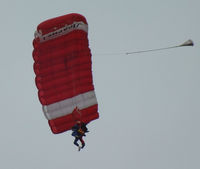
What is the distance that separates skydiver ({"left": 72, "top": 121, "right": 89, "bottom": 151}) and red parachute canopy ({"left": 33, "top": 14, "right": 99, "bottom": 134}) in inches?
30.1

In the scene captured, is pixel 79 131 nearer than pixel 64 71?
Yes

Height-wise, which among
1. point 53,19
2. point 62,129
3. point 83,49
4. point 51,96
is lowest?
point 62,129

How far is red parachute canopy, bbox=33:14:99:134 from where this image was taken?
1803 cm

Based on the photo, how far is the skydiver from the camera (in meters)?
18.1

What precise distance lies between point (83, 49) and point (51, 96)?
7.48ft

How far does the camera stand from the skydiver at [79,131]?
18.1 m

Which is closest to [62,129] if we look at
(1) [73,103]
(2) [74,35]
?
(1) [73,103]

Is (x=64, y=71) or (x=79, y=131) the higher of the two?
(x=64, y=71)

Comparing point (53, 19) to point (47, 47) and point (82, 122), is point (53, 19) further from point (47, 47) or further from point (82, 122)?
point (82, 122)

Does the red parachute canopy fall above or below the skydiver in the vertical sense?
above

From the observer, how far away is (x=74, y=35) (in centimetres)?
1827

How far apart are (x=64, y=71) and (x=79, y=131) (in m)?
2.47

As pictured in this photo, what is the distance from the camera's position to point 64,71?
61.3 ft

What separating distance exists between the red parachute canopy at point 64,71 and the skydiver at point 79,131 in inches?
30.1
